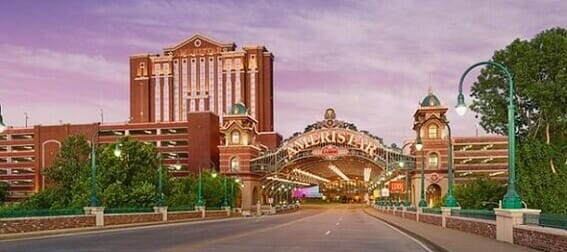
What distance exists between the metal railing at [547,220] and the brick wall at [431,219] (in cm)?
1979

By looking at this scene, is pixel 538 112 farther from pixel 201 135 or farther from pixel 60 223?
pixel 201 135

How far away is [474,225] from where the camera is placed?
31.2 m

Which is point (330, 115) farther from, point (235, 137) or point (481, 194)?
point (481, 194)

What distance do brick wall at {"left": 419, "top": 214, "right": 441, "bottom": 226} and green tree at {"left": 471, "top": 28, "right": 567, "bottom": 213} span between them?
595 cm

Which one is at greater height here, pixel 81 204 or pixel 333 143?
pixel 333 143

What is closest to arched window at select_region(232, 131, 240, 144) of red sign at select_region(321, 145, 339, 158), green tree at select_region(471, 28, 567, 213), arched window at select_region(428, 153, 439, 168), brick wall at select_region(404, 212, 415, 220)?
red sign at select_region(321, 145, 339, 158)

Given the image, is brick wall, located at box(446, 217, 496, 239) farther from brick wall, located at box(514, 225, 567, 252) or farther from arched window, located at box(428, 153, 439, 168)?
arched window, located at box(428, 153, 439, 168)

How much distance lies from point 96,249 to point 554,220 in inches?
545

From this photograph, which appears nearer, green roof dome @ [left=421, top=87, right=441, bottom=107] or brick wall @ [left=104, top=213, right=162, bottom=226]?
brick wall @ [left=104, top=213, right=162, bottom=226]

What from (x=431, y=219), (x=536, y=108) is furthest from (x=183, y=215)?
(x=536, y=108)

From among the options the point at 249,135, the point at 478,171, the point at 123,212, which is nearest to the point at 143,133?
the point at 249,135

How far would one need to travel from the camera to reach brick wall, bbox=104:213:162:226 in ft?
150

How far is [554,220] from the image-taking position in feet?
67.5

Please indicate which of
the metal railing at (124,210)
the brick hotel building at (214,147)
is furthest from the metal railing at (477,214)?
the brick hotel building at (214,147)
